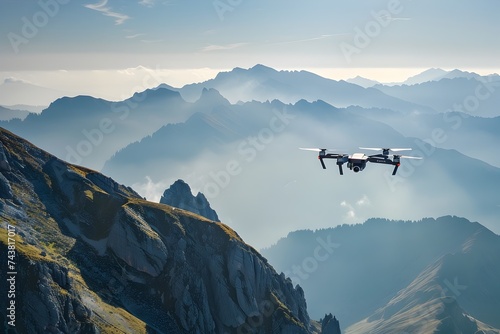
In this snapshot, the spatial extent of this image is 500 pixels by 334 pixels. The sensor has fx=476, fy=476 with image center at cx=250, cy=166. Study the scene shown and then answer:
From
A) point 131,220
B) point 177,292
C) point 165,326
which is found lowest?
point 165,326

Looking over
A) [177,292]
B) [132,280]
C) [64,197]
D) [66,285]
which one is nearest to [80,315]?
[66,285]

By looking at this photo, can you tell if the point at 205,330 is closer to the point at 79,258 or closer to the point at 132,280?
the point at 132,280

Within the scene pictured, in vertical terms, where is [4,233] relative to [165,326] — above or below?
above

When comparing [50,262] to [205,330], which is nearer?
[50,262]

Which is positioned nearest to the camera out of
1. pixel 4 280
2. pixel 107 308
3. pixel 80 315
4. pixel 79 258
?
pixel 4 280

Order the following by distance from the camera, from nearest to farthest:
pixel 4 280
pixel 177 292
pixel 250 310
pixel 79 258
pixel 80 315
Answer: pixel 4 280 < pixel 80 315 < pixel 79 258 < pixel 177 292 < pixel 250 310

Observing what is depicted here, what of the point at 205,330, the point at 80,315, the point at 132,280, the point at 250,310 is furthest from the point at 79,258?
the point at 250,310
